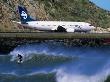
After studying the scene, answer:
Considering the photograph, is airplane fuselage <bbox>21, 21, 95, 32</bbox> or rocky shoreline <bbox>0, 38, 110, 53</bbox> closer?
rocky shoreline <bbox>0, 38, 110, 53</bbox>

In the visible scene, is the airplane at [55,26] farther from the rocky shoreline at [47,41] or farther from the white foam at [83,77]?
the white foam at [83,77]

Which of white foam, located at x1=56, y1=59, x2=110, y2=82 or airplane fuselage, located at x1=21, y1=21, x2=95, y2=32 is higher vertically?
white foam, located at x1=56, y1=59, x2=110, y2=82

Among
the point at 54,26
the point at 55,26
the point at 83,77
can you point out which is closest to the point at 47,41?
the point at 54,26

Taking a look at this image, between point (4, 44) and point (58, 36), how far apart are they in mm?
18934

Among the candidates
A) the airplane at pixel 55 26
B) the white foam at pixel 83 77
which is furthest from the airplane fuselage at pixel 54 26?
the white foam at pixel 83 77

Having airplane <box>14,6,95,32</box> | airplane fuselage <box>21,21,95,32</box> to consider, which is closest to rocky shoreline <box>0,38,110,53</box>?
airplane <box>14,6,95,32</box>

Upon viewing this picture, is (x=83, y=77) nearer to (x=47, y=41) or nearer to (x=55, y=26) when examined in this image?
(x=47, y=41)

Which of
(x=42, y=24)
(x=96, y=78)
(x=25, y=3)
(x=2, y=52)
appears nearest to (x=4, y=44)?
(x=2, y=52)

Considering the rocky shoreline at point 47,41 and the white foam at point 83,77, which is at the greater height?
the white foam at point 83,77

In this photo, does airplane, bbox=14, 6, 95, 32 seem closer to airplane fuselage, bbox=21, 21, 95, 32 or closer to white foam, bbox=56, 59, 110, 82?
airplane fuselage, bbox=21, 21, 95, 32

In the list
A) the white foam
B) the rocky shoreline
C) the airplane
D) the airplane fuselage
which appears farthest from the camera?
the airplane fuselage

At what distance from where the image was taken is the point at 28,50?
89938 mm

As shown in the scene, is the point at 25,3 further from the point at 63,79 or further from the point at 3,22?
the point at 63,79

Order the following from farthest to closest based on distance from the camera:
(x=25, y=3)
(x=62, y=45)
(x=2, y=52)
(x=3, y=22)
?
(x=25, y=3)
(x=3, y=22)
(x=62, y=45)
(x=2, y=52)
